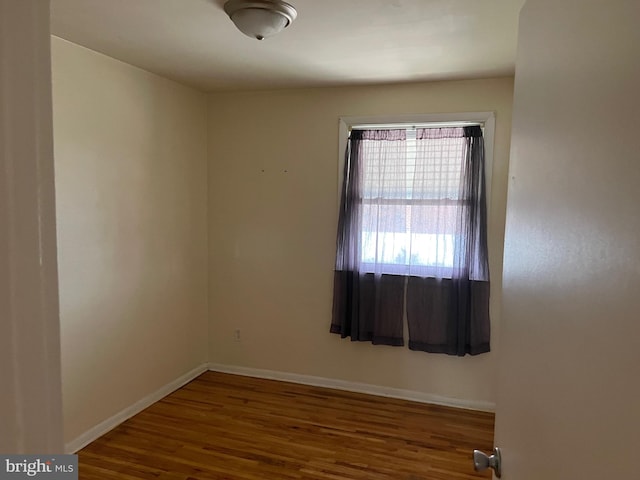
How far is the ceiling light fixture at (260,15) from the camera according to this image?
6.41 ft

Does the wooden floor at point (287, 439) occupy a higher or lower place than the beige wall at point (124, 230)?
lower

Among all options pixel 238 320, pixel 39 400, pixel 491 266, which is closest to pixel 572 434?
pixel 39 400

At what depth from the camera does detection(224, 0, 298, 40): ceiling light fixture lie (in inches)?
76.9

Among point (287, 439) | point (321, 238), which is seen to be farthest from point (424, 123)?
point (287, 439)

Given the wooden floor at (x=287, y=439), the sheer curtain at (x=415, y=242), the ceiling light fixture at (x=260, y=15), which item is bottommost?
the wooden floor at (x=287, y=439)

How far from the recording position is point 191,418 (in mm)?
3127

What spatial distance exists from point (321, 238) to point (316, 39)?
65.0 inches

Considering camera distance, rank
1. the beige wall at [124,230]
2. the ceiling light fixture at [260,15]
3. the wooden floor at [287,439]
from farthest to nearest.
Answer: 1. the beige wall at [124,230]
2. the wooden floor at [287,439]
3. the ceiling light fixture at [260,15]

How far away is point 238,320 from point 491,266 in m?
2.21

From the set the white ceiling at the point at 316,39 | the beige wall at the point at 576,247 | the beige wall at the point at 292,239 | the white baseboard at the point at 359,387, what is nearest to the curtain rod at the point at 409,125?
the beige wall at the point at 292,239

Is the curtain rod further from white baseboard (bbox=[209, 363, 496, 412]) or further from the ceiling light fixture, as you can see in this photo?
white baseboard (bbox=[209, 363, 496, 412])

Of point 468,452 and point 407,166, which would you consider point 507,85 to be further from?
point 468,452

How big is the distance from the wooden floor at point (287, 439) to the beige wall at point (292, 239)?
0.28 meters

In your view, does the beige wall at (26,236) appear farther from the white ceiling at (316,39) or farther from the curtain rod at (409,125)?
the curtain rod at (409,125)
